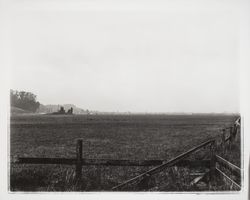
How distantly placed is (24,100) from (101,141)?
72cm

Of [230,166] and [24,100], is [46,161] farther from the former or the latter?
[230,166]

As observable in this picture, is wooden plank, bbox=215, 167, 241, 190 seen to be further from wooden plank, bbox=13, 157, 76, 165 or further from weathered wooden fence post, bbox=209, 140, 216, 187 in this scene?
wooden plank, bbox=13, 157, 76, 165

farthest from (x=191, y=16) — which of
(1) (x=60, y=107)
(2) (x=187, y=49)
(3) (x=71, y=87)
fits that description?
(1) (x=60, y=107)

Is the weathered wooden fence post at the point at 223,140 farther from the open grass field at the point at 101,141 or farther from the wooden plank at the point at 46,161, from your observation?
the wooden plank at the point at 46,161

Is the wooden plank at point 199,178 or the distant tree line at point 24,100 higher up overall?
the distant tree line at point 24,100

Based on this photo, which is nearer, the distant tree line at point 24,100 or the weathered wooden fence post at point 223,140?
the distant tree line at point 24,100

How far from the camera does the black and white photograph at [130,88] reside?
8.05ft

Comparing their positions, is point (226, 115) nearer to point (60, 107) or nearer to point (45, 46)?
point (60, 107)

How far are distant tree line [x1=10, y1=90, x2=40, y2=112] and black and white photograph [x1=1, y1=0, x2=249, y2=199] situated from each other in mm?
10

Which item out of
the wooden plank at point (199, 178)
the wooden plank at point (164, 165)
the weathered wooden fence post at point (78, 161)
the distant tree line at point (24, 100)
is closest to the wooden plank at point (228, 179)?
the wooden plank at point (199, 178)

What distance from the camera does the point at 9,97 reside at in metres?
2.47

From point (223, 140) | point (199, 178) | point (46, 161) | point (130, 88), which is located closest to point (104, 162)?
point (46, 161)

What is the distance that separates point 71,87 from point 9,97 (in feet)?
1.73

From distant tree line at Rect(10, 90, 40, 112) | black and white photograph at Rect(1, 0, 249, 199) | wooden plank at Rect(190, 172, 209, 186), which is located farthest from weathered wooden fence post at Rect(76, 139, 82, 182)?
wooden plank at Rect(190, 172, 209, 186)
